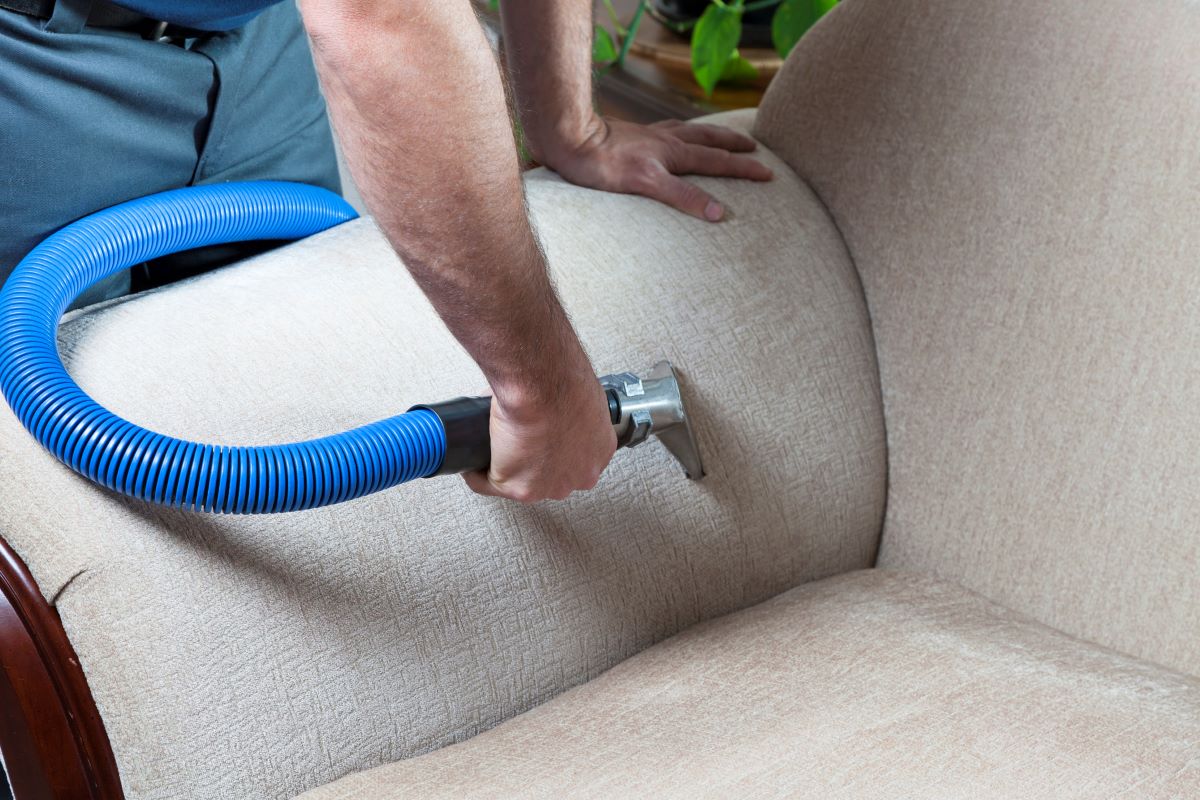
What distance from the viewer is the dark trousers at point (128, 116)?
0.95 m

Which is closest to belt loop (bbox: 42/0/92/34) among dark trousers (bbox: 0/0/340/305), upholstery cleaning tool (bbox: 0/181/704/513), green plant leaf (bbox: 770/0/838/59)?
dark trousers (bbox: 0/0/340/305)

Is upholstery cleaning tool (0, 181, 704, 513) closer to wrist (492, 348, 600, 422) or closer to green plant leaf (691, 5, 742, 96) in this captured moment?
wrist (492, 348, 600, 422)

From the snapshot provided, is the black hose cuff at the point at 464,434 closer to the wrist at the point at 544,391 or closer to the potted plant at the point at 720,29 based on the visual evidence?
the wrist at the point at 544,391

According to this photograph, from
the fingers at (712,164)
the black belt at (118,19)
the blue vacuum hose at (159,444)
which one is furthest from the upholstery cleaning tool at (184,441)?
the fingers at (712,164)

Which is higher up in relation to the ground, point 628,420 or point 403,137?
point 403,137

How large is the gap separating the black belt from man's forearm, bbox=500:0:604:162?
31cm

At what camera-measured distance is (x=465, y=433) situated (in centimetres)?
83

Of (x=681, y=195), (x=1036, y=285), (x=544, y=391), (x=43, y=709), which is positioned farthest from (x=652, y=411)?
(x=43, y=709)

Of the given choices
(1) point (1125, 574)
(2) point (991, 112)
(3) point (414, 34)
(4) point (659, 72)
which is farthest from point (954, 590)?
(4) point (659, 72)

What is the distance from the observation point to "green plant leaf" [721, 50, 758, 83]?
2.42m

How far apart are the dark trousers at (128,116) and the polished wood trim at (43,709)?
1.21 ft

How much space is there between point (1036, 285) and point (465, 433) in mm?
569

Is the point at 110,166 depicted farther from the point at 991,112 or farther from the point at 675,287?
the point at 991,112

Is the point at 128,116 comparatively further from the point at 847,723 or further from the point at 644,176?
the point at 847,723
